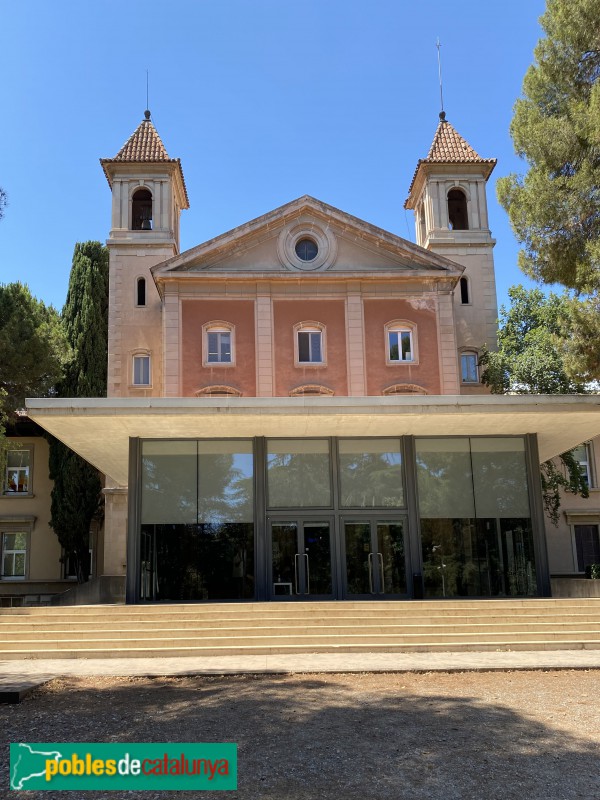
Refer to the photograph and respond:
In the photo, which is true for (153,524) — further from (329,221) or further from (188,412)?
(329,221)

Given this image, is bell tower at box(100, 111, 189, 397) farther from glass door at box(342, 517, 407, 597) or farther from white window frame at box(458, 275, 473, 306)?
glass door at box(342, 517, 407, 597)

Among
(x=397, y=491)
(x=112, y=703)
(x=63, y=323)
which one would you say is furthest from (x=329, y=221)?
(x=112, y=703)

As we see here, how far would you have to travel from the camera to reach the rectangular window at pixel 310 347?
30.9 metres

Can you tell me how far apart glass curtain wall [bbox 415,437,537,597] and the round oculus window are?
14.6 m

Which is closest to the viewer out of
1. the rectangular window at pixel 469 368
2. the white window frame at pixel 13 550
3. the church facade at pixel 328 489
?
the church facade at pixel 328 489

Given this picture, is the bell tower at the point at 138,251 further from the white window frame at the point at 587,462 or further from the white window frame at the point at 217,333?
the white window frame at the point at 587,462

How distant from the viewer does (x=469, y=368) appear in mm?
34469

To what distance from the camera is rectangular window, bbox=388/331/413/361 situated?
31.1 meters

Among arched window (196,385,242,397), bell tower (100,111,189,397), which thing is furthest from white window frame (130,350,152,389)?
arched window (196,385,242,397)

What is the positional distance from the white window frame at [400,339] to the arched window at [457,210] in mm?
8674

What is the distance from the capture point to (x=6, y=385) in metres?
29.7

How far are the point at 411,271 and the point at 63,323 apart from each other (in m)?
15.6

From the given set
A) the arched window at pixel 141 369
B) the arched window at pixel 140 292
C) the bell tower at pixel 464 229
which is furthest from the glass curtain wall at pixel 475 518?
the arched window at pixel 140 292

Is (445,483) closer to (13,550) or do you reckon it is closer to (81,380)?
(81,380)
